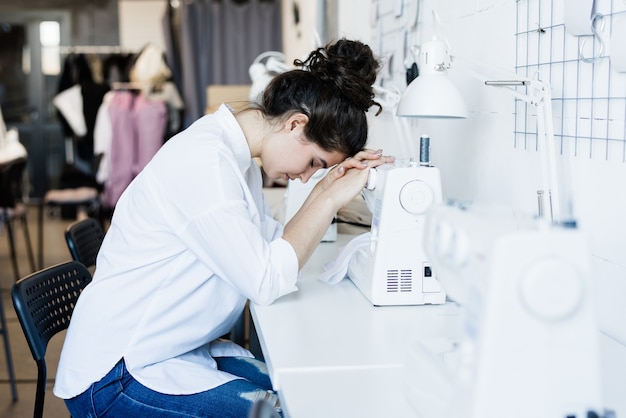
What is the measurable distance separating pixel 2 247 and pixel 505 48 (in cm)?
501

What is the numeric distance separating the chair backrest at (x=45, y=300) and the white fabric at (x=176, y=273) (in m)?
0.11

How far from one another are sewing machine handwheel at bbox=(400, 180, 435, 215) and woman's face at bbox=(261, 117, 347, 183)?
161 millimetres

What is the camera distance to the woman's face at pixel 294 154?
Result: 158 cm

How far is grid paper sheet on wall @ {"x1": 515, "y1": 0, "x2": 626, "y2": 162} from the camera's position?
4.33 feet

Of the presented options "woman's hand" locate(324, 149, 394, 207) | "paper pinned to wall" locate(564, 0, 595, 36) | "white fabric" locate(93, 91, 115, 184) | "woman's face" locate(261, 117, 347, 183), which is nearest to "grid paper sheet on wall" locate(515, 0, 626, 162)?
"paper pinned to wall" locate(564, 0, 595, 36)

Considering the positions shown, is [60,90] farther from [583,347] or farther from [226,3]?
[583,347]

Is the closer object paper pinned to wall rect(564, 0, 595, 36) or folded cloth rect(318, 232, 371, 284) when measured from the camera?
paper pinned to wall rect(564, 0, 595, 36)

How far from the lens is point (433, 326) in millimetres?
1462

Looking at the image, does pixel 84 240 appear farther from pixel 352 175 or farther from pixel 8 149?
pixel 8 149

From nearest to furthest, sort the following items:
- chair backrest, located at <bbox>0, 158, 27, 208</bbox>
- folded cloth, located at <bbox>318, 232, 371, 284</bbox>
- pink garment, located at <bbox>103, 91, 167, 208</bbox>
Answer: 1. folded cloth, located at <bbox>318, 232, 371, 284</bbox>
2. chair backrest, located at <bbox>0, 158, 27, 208</bbox>
3. pink garment, located at <bbox>103, 91, 167, 208</bbox>

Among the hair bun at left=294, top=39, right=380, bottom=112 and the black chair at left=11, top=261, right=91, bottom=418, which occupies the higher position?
the hair bun at left=294, top=39, right=380, bottom=112

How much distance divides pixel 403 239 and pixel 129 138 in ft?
15.9

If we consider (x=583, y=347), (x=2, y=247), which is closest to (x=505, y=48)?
(x=583, y=347)

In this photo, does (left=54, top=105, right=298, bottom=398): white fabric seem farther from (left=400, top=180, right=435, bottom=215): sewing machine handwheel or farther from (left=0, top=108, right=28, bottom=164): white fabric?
(left=0, top=108, right=28, bottom=164): white fabric
